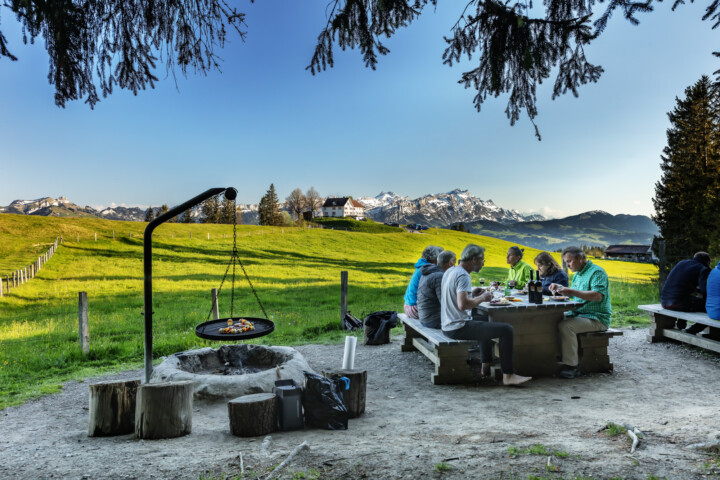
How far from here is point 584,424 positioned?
4.15m

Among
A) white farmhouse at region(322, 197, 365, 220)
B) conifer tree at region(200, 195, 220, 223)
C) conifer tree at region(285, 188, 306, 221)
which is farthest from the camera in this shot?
white farmhouse at region(322, 197, 365, 220)

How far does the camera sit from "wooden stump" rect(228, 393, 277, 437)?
403 cm

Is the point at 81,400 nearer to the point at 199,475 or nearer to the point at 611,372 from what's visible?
the point at 199,475

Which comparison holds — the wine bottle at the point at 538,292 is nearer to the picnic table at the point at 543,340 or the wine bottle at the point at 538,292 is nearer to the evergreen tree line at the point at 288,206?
the picnic table at the point at 543,340

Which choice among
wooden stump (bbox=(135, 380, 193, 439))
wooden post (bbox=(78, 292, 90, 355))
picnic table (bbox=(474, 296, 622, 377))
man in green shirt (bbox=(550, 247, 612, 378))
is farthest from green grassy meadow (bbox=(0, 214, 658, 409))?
man in green shirt (bbox=(550, 247, 612, 378))

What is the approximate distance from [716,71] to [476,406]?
13.8 feet

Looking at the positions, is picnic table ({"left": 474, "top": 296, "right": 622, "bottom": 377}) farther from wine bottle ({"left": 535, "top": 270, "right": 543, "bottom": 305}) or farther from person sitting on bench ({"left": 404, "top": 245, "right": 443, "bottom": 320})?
person sitting on bench ({"left": 404, "top": 245, "right": 443, "bottom": 320})

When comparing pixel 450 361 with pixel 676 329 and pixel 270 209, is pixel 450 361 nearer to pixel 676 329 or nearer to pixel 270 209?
pixel 676 329

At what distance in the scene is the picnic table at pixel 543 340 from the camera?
6070 mm

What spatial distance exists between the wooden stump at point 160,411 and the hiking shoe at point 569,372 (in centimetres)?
519

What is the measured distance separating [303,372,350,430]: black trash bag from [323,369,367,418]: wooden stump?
251 mm

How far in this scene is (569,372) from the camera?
6051 millimetres

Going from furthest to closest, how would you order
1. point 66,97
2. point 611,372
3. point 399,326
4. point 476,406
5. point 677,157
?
point 677,157
point 399,326
point 611,372
point 476,406
point 66,97

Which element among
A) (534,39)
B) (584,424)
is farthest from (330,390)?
(534,39)
